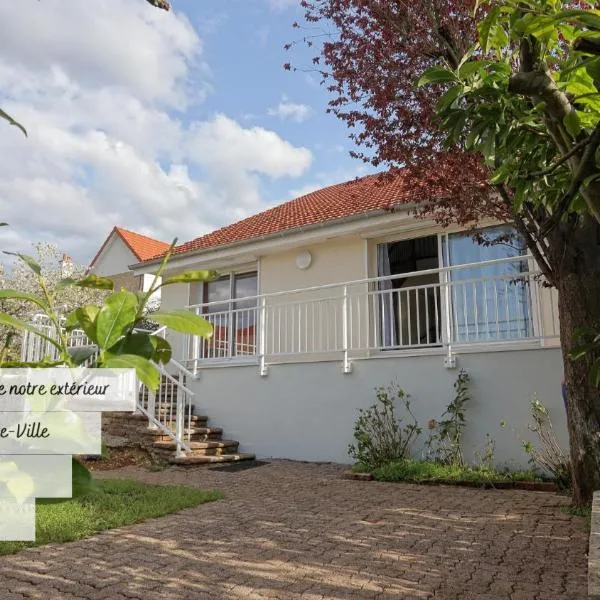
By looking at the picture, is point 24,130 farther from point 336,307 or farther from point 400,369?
point 336,307

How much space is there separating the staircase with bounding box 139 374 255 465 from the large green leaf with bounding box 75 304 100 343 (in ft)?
24.1

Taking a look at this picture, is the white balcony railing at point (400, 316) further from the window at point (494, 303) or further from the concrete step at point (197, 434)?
the concrete step at point (197, 434)

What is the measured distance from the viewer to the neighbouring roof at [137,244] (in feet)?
89.1

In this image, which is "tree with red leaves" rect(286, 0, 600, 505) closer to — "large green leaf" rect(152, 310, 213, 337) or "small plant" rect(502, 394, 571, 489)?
"small plant" rect(502, 394, 571, 489)

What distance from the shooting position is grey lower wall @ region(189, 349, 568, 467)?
6.81m

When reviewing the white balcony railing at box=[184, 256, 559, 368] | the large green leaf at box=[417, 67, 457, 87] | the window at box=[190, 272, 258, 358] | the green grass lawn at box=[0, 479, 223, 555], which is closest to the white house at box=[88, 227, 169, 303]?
the window at box=[190, 272, 258, 358]

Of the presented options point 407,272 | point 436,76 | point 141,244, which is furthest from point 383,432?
point 141,244

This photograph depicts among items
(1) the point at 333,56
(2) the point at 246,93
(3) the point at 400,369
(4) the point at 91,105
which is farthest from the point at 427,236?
(4) the point at 91,105

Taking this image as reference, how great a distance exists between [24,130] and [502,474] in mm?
6845

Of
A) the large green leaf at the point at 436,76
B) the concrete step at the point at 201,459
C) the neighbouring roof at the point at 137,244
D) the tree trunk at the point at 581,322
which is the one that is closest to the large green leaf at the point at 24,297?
the large green leaf at the point at 436,76

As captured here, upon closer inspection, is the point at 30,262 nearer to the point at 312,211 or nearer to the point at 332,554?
the point at 332,554

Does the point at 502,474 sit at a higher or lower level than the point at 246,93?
lower

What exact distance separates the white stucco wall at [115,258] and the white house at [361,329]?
14.7m

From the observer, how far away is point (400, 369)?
7.88 m
